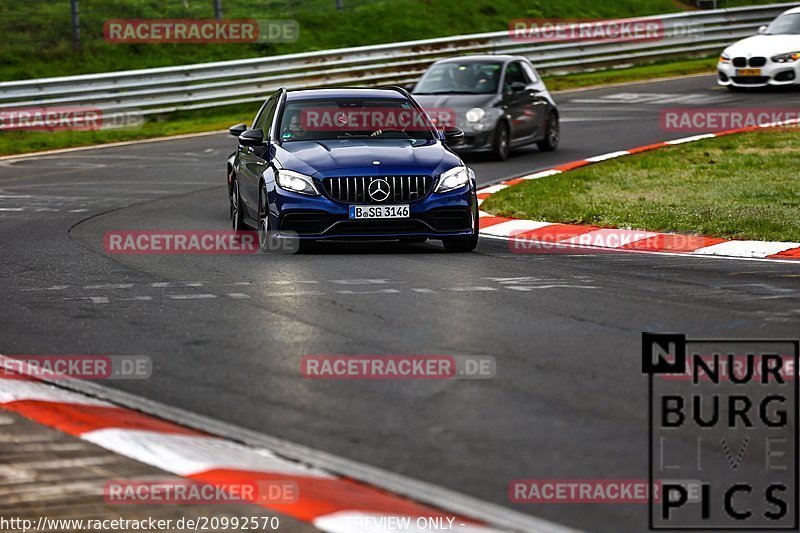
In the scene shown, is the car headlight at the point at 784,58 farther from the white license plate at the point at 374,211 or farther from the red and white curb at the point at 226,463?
the red and white curb at the point at 226,463

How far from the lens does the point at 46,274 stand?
11547 mm

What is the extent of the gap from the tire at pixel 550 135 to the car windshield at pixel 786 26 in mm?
8587

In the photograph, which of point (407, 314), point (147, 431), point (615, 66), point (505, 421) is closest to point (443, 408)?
point (505, 421)

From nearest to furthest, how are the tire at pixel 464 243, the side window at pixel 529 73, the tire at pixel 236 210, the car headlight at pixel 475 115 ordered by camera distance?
the tire at pixel 464 243 < the tire at pixel 236 210 < the car headlight at pixel 475 115 < the side window at pixel 529 73

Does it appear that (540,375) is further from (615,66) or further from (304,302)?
(615,66)

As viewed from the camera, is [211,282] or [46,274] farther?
[46,274]

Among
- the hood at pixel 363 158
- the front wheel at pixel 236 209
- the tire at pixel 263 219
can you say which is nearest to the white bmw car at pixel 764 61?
the front wheel at pixel 236 209

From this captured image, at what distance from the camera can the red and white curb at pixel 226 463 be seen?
4934mm

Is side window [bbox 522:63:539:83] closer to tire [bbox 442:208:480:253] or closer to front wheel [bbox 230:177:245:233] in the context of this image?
front wheel [bbox 230:177:245:233]

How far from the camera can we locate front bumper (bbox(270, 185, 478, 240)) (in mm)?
12336

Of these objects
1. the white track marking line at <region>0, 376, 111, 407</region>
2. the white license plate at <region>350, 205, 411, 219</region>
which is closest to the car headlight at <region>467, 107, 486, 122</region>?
the white license plate at <region>350, 205, 411, 219</region>

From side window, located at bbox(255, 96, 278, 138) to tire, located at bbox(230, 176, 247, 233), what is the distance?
2.04 feet

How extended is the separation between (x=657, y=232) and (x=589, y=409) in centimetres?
769

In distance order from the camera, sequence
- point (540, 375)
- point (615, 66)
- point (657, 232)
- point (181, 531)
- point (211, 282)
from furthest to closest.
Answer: point (615, 66) → point (657, 232) → point (211, 282) → point (540, 375) → point (181, 531)
